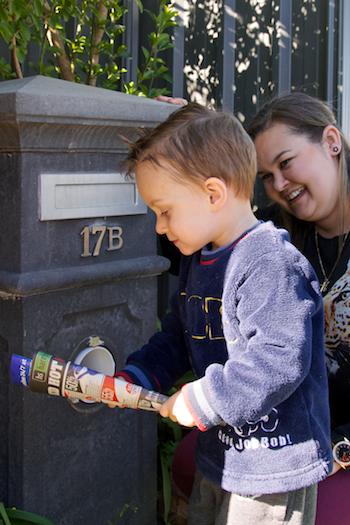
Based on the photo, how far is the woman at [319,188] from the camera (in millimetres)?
2041

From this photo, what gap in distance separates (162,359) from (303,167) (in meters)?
0.82

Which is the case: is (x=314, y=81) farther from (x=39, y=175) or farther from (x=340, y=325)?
(x=39, y=175)

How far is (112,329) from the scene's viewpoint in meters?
1.90

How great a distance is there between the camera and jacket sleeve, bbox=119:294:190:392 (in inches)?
67.9

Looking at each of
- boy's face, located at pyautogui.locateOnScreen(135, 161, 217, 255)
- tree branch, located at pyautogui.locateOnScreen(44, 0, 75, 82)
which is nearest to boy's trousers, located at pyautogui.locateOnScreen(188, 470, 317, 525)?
boy's face, located at pyautogui.locateOnScreen(135, 161, 217, 255)

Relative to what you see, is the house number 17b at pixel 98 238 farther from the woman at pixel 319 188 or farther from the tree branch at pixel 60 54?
the tree branch at pixel 60 54

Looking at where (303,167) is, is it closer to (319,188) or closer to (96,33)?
(319,188)

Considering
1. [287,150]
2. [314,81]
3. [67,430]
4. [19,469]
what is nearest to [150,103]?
[287,150]

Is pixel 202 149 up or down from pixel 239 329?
up

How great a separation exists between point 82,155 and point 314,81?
260 cm

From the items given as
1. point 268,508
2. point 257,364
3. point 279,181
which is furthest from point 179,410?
point 279,181

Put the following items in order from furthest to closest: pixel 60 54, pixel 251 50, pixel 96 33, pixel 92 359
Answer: pixel 251 50
pixel 96 33
pixel 60 54
pixel 92 359

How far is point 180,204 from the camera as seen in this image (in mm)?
1511

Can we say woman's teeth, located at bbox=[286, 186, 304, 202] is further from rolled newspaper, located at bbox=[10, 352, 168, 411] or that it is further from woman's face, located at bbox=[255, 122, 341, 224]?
rolled newspaper, located at bbox=[10, 352, 168, 411]
